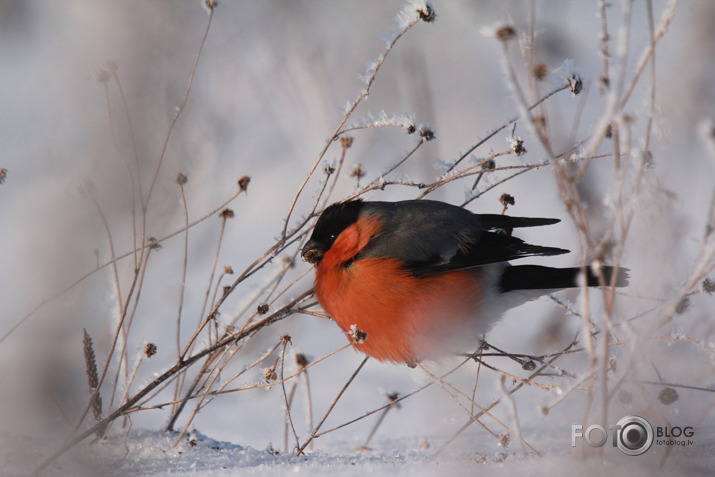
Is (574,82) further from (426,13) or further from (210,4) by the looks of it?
(210,4)

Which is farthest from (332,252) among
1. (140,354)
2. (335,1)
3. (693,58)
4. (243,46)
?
(335,1)

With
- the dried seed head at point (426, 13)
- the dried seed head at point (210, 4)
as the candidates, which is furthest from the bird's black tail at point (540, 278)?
the dried seed head at point (210, 4)

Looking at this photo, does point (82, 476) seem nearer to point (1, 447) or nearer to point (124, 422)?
point (1, 447)

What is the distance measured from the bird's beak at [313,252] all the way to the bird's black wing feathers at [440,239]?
0.19m

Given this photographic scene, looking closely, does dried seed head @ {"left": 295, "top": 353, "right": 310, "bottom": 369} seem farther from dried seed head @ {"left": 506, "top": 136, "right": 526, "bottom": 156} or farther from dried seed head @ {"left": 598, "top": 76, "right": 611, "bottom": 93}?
dried seed head @ {"left": 598, "top": 76, "right": 611, "bottom": 93}

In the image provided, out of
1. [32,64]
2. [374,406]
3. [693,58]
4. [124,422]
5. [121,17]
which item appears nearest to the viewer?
[124,422]

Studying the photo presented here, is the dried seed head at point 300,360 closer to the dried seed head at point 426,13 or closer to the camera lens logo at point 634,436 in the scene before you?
the camera lens logo at point 634,436

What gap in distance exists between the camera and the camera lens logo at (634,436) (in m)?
2.22

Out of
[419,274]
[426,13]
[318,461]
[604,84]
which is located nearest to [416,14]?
[426,13]

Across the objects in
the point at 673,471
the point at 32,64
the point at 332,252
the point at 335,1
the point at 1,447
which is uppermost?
the point at 335,1

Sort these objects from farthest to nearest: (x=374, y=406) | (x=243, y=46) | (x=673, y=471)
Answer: (x=243, y=46)
(x=374, y=406)
(x=673, y=471)

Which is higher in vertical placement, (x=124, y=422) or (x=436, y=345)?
(x=436, y=345)

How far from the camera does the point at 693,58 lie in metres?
3.48

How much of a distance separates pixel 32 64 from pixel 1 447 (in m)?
3.43
